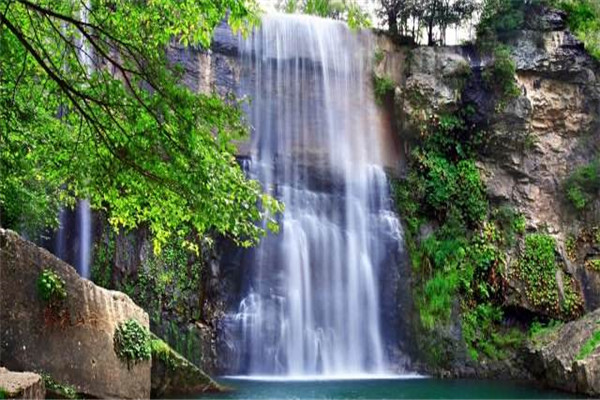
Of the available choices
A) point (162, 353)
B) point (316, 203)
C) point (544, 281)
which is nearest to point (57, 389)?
point (162, 353)

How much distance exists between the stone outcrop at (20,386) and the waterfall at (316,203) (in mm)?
9404

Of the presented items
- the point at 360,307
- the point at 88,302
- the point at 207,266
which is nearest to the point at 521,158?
the point at 360,307

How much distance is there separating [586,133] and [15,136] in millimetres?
16828

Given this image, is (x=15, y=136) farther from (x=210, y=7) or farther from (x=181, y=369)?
(x=181, y=369)

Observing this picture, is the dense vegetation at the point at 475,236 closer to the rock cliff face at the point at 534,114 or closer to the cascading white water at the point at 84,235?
the rock cliff face at the point at 534,114

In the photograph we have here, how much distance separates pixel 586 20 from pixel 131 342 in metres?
16.8

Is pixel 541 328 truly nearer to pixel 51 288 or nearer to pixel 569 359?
pixel 569 359

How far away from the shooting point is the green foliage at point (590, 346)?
11.3 metres

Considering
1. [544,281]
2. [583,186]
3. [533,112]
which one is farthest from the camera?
[533,112]

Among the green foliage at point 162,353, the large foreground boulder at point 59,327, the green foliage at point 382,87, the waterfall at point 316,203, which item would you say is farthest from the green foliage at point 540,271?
the large foreground boulder at point 59,327

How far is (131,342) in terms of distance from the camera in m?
8.30

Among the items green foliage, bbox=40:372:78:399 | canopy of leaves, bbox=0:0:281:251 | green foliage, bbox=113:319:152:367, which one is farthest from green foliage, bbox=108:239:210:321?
canopy of leaves, bbox=0:0:281:251

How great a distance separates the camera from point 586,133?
1828cm

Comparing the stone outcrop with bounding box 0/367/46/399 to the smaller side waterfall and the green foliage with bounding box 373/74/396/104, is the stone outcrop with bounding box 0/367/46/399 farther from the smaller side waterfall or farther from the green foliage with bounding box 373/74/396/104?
the green foliage with bounding box 373/74/396/104
